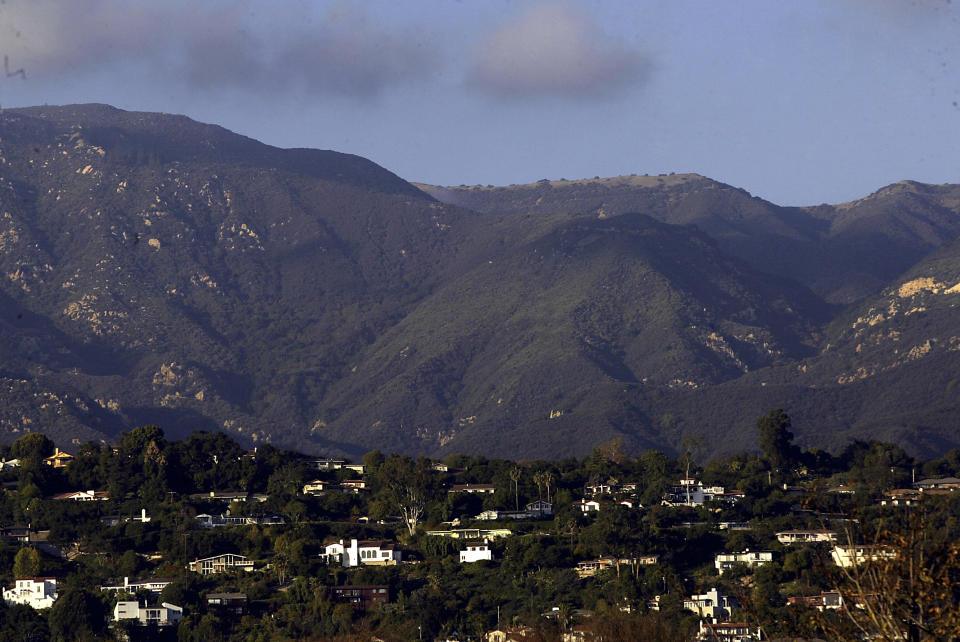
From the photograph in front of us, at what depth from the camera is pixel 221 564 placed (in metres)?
131

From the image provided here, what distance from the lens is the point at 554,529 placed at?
141375 mm

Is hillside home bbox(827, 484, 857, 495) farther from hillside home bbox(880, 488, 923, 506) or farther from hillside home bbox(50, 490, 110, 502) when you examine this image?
hillside home bbox(50, 490, 110, 502)

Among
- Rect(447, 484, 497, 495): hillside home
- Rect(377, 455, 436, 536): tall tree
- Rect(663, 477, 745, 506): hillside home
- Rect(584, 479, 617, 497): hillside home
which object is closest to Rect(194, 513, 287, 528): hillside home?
Rect(377, 455, 436, 536): tall tree

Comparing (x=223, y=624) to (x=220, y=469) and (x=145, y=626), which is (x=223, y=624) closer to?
(x=145, y=626)

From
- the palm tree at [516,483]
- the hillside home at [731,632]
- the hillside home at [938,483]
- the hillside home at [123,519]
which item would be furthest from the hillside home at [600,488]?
the hillside home at [731,632]

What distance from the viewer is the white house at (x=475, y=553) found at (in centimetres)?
13125

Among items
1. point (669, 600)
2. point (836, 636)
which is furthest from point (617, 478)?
point (836, 636)

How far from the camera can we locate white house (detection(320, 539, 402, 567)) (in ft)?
436

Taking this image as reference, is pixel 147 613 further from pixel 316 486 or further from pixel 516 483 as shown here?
pixel 316 486

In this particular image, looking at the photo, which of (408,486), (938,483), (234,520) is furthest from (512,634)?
(938,483)

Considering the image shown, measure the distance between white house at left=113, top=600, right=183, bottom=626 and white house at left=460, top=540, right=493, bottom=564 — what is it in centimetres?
2436

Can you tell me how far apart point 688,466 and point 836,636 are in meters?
151

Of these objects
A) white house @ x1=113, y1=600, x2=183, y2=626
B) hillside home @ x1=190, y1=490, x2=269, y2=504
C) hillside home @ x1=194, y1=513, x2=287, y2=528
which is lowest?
white house @ x1=113, y1=600, x2=183, y2=626

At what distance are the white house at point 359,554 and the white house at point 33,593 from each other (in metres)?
20.5
